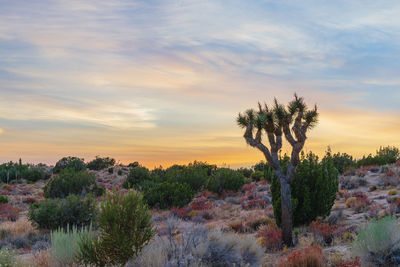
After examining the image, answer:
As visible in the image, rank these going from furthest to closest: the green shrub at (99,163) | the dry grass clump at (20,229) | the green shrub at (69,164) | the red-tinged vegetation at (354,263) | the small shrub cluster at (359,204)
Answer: the green shrub at (99,163) → the green shrub at (69,164) → the small shrub cluster at (359,204) → the dry grass clump at (20,229) → the red-tinged vegetation at (354,263)

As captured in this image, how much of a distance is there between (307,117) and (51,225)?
12902 mm

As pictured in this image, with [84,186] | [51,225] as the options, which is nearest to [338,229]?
[51,225]

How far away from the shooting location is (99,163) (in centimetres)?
5578

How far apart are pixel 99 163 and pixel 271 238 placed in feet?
150

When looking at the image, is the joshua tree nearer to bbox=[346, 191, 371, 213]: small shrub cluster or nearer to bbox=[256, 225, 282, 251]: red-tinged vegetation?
bbox=[256, 225, 282, 251]: red-tinged vegetation

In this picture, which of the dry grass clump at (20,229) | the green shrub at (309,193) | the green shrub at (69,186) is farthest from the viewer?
the green shrub at (69,186)

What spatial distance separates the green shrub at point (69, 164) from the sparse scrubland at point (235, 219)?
13832 millimetres

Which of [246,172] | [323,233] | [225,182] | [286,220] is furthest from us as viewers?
[246,172]

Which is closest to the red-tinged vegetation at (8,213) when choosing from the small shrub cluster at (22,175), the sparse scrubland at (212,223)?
the sparse scrubland at (212,223)

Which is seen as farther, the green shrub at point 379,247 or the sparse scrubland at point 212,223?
the green shrub at point 379,247

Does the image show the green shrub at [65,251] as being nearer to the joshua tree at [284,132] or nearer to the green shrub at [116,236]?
the green shrub at [116,236]

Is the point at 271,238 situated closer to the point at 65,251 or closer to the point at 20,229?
the point at 65,251

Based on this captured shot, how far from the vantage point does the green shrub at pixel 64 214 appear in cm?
1861

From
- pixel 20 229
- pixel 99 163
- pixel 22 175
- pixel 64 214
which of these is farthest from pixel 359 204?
pixel 99 163
